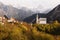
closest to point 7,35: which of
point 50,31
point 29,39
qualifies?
point 29,39

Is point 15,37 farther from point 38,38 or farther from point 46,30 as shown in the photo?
point 46,30

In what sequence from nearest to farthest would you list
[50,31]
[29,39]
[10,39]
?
[10,39]
[29,39]
[50,31]

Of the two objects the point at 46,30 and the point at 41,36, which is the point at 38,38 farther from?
the point at 46,30

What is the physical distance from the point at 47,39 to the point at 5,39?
7601 mm

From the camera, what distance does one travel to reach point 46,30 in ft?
205

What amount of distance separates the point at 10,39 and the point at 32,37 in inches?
219

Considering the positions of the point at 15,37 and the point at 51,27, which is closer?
the point at 15,37

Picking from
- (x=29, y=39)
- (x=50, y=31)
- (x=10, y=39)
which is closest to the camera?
(x=10, y=39)

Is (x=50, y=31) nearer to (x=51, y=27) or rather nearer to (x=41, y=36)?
(x=51, y=27)

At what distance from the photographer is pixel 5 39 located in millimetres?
41250

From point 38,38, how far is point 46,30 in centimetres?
1970

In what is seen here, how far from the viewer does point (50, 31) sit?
198 feet

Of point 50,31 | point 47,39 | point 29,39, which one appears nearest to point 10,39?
point 29,39

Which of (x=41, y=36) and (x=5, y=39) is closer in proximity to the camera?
(x=5, y=39)
